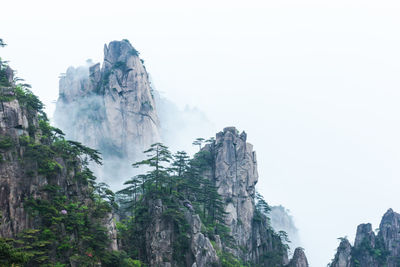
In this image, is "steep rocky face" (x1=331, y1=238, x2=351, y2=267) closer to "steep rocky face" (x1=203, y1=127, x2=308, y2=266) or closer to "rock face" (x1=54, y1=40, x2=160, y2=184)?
"steep rocky face" (x1=203, y1=127, x2=308, y2=266)

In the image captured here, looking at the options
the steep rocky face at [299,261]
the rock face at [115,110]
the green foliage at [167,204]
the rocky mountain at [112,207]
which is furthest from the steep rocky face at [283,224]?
the green foliage at [167,204]

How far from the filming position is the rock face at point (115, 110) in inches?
3406

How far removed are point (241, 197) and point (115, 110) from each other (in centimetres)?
3977

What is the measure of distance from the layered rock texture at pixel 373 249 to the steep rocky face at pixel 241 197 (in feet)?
39.8

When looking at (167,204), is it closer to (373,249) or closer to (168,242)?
(168,242)

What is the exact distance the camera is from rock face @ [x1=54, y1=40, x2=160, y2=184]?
3406 inches

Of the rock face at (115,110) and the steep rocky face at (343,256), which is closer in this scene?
the steep rocky face at (343,256)

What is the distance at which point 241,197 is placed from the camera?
66062 millimetres

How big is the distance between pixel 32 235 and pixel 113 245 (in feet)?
26.8

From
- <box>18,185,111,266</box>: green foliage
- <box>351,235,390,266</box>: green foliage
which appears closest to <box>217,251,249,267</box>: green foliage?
<box>18,185,111,266</box>: green foliage

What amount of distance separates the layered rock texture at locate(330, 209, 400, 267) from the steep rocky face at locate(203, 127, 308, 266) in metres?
12.1

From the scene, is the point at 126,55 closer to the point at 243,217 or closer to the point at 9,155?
the point at 243,217

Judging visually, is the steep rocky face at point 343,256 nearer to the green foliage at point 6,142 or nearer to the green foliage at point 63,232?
the green foliage at point 63,232

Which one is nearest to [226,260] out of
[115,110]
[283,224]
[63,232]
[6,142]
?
[63,232]
